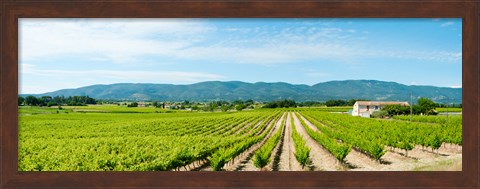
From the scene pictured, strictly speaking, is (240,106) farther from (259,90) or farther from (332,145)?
(332,145)

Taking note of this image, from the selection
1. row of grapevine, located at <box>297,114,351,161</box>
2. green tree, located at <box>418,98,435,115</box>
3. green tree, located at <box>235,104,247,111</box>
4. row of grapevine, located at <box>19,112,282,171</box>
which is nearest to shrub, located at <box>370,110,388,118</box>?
green tree, located at <box>418,98,435,115</box>

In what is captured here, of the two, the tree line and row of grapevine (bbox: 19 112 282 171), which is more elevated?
the tree line

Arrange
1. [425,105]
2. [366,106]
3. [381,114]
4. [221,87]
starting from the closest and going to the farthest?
[221,87] → [425,105] → [366,106] → [381,114]

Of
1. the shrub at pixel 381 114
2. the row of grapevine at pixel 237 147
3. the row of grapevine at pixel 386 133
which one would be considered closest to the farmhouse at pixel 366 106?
the shrub at pixel 381 114

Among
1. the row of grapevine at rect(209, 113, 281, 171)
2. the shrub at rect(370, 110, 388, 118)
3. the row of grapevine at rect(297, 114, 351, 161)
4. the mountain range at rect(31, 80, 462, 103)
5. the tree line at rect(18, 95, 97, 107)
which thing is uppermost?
the mountain range at rect(31, 80, 462, 103)

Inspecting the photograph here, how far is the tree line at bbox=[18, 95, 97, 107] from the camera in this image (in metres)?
4.62

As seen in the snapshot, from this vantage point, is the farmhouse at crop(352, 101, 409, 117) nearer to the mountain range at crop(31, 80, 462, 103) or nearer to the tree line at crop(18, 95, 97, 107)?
the mountain range at crop(31, 80, 462, 103)

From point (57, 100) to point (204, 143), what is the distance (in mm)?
3396

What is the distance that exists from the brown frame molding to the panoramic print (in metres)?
2.90
